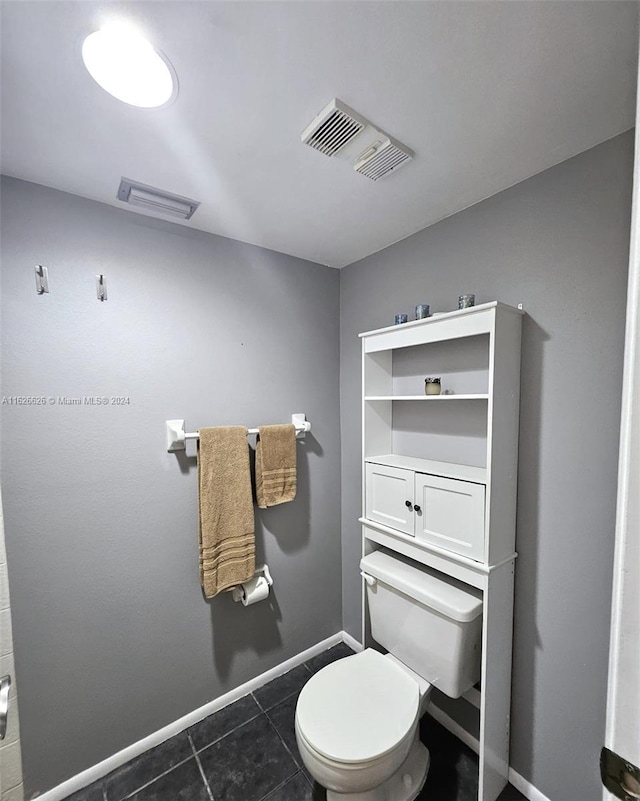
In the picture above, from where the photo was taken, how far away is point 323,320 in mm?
1975

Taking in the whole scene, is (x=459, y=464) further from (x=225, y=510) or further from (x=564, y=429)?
(x=225, y=510)

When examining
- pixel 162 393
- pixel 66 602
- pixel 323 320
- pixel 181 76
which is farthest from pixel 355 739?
pixel 181 76

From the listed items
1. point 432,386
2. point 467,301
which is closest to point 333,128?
point 467,301

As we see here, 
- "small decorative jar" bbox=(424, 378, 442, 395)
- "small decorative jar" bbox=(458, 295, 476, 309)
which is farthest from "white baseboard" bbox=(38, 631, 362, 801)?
"small decorative jar" bbox=(458, 295, 476, 309)

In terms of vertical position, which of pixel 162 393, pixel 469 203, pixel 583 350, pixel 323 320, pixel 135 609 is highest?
pixel 469 203

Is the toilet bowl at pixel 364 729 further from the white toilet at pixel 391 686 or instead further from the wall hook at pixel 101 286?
the wall hook at pixel 101 286

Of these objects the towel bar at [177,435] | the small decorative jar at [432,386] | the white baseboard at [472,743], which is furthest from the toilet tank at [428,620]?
the towel bar at [177,435]

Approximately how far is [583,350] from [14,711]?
7.73ft

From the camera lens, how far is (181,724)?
153 centimetres

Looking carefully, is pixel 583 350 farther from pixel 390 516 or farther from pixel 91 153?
pixel 91 153

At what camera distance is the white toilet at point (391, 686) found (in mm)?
1068

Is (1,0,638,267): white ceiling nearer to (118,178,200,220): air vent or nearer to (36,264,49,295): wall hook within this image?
(118,178,200,220): air vent

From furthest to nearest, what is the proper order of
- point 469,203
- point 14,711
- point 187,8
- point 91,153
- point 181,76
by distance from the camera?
point 469,203 → point 14,711 → point 91,153 → point 181,76 → point 187,8

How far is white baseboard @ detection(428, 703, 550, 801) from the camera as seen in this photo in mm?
1235
